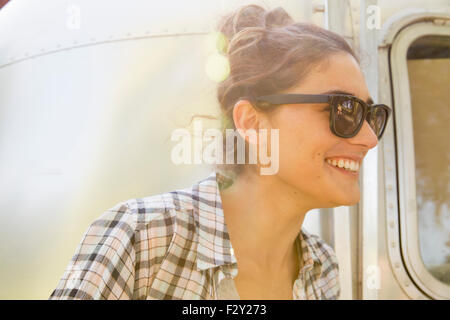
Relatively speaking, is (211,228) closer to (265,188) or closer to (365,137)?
(265,188)

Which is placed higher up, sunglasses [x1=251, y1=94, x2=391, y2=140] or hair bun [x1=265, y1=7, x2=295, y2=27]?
hair bun [x1=265, y1=7, x2=295, y2=27]

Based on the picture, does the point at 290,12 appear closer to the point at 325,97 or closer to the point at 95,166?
the point at 325,97

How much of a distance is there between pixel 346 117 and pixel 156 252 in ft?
2.24

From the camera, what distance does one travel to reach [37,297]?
1.44 meters

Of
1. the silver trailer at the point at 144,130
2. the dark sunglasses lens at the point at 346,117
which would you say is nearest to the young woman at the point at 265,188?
the dark sunglasses lens at the point at 346,117

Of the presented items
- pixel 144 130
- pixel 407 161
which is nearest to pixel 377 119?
pixel 407 161

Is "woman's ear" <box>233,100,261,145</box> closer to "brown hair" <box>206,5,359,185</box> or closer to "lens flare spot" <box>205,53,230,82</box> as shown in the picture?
"brown hair" <box>206,5,359,185</box>

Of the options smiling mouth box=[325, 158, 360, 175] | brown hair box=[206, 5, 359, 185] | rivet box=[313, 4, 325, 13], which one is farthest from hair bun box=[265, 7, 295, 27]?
smiling mouth box=[325, 158, 360, 175]

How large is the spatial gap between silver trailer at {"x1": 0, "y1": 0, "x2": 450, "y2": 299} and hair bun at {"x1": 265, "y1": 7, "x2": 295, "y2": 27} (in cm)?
21

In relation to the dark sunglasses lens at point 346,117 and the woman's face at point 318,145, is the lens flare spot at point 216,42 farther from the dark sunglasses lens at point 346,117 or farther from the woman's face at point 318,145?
the dark sunglasses lens at point 346,117

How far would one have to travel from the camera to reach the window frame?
5.04ft

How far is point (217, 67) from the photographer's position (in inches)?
55.8

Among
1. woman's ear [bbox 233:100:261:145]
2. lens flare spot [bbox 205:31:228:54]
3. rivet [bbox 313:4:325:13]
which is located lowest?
woman's ear [bbox 233:100:261:145]

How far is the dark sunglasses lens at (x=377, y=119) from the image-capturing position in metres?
1.25
